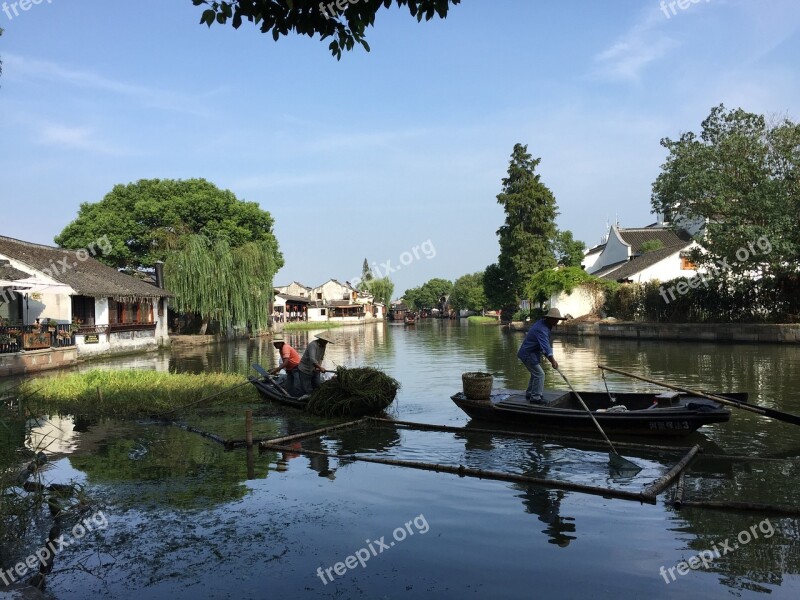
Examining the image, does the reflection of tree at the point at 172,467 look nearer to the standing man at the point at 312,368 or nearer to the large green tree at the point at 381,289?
the standing man at the point at 312,368

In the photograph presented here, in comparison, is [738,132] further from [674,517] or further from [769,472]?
[674,517]

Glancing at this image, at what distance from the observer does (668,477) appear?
6.68 m

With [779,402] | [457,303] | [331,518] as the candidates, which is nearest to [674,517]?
[331,518]

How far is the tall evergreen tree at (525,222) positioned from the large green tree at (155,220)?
71.8ft

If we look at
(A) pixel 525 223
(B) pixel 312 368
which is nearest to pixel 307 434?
(B) pixel 312 368

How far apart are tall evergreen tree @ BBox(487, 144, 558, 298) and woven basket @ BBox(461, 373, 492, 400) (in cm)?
4075

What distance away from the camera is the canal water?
4.70m

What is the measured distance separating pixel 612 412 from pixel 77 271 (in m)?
25.9

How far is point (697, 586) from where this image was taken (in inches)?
179

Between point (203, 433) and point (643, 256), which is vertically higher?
point (643, 256)

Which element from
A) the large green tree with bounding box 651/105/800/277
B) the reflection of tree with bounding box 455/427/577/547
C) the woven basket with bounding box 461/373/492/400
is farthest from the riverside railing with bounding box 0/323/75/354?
the large green tree with bounding box 651/105/800/277

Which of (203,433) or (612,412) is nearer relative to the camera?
(612,412)

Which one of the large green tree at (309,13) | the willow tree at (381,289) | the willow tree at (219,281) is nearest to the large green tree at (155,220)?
the willow tree at (219,281)

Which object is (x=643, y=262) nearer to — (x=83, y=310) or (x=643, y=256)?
(x=643, y=256)
